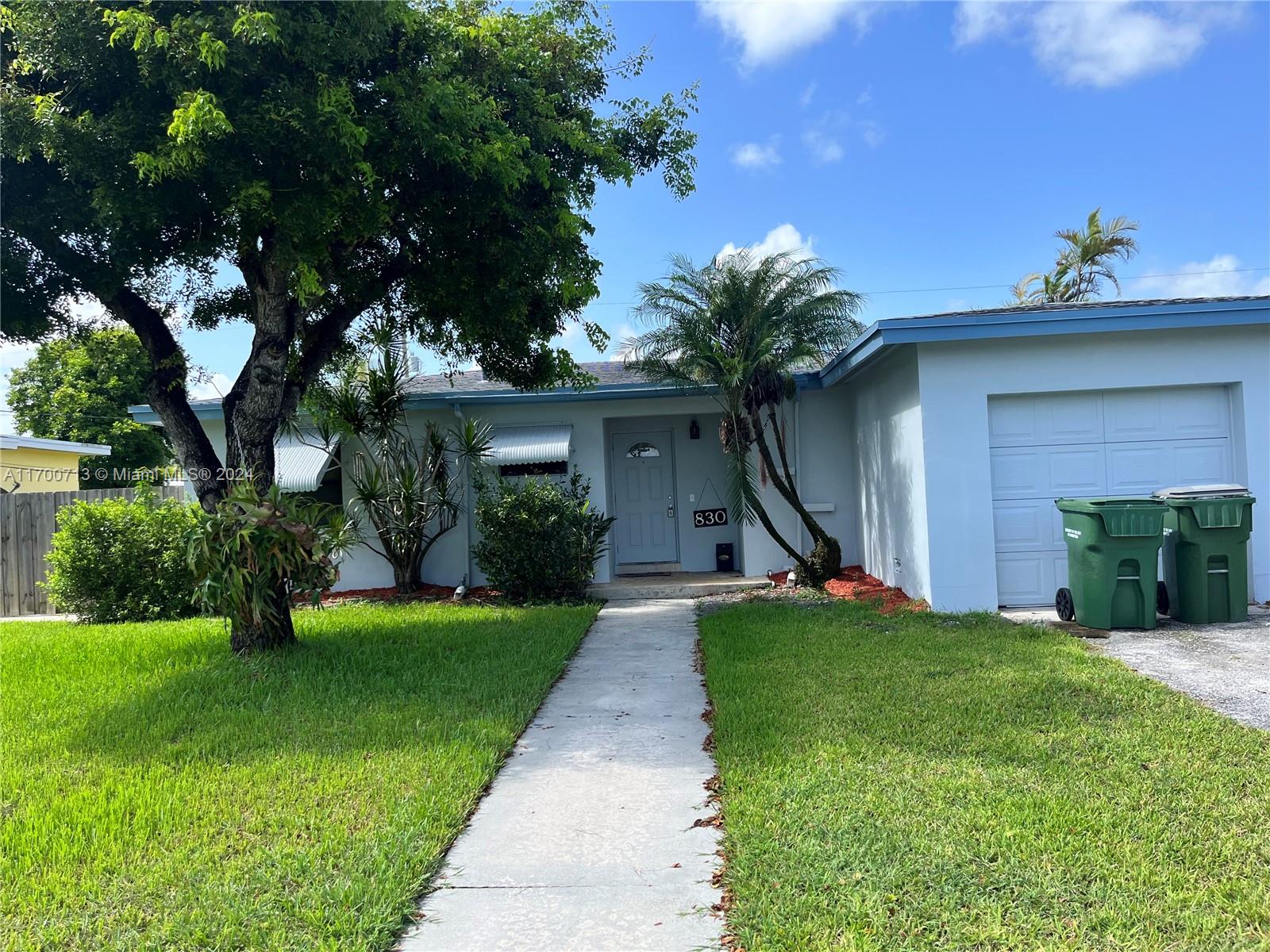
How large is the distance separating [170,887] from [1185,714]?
555 cm

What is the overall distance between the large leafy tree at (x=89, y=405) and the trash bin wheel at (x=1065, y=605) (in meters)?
27.7

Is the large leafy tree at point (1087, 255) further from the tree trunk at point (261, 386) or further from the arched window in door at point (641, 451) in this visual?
the tree trunk at point (261, 386)

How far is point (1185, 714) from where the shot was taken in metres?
5.27

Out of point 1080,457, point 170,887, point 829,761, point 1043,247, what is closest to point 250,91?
point 170,887

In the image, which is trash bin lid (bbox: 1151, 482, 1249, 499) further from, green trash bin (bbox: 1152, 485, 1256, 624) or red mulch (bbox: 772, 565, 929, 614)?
red mulch (bbox: 772, 565, 929, 614)

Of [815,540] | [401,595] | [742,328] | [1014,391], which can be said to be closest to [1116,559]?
[1014,391]

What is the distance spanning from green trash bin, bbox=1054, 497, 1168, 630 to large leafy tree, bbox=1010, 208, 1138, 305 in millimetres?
11012

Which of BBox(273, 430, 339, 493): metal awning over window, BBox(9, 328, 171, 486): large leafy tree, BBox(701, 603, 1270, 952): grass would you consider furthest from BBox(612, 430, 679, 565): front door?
BBox(9, 328, 171, 486): large leafy tree

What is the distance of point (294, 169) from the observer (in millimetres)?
6816

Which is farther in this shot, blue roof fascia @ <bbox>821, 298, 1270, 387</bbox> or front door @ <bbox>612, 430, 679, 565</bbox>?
front door @ <bbox>612, 430, 679, 565</bbox>

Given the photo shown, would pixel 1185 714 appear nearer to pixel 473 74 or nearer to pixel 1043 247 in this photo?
pixel 473 74

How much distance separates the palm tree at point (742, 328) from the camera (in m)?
10.5

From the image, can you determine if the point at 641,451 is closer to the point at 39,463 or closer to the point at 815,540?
the point at 815,540

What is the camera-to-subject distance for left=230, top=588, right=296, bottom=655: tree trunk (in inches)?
299
